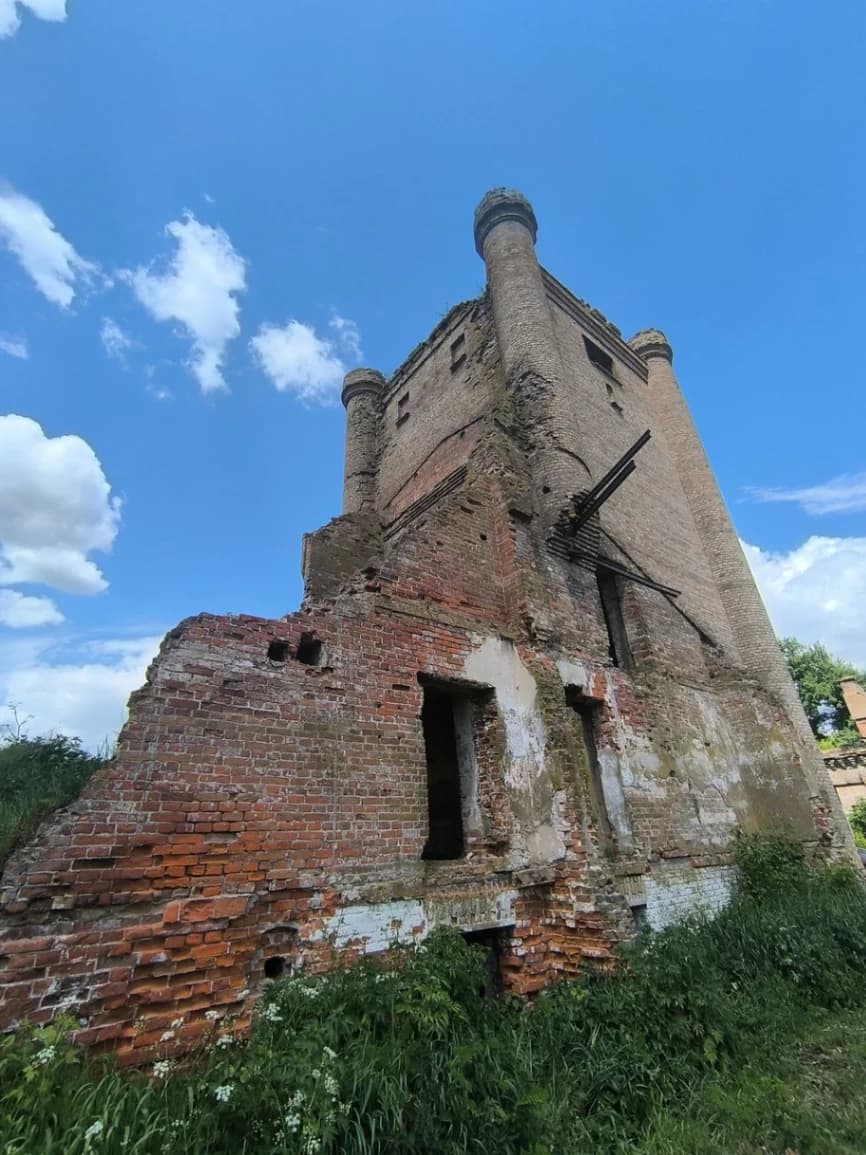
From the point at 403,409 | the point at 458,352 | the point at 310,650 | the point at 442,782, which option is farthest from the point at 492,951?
the point at 403,409

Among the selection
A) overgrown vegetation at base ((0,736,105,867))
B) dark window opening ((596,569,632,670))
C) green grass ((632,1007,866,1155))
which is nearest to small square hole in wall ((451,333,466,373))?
dark window opening ((596,569,632,670))

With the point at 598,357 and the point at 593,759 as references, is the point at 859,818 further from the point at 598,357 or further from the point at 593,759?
the point at 593,759

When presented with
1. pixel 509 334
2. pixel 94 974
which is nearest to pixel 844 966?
pixel 94 974

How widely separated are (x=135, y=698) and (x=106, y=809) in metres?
0.75

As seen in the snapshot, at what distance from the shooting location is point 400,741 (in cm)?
547

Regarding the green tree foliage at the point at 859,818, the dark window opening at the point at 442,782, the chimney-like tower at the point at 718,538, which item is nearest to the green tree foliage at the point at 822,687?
the green tree foliage at the point at 859,818

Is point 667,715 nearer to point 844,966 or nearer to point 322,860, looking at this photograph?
point 844,966

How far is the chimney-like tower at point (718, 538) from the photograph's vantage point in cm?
1189

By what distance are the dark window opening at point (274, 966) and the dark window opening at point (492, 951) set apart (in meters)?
2.00

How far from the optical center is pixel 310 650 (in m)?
5.32

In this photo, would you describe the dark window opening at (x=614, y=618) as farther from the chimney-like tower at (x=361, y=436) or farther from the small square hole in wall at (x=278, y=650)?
the chimney-like tower at (x=361, y=436)

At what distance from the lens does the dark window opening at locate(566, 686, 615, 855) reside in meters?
7.04

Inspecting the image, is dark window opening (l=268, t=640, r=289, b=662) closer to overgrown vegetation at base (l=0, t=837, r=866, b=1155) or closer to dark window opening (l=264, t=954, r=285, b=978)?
dark window opening (l=264, t=954, r=285, b=978)

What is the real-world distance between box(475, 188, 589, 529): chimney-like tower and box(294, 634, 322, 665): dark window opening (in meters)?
4.26
